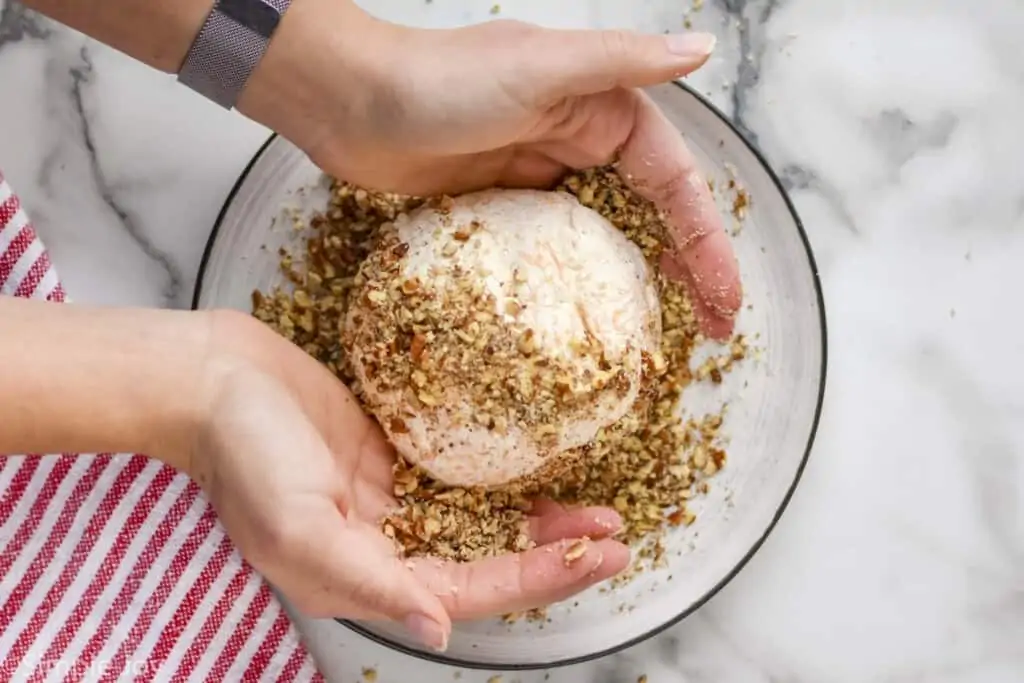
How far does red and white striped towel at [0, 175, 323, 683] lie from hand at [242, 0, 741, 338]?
0.33 m

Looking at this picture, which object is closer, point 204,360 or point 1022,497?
point 204,360

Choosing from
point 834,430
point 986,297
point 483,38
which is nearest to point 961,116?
point 986,297

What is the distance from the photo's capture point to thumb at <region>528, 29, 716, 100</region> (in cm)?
89

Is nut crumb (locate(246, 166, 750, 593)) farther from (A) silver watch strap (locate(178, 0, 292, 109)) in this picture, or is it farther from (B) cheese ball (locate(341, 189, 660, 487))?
(A) silver watch strap (locate(178, 0, 292, 109))

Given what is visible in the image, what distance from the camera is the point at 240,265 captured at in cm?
106

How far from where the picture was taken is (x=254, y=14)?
3.08 feet

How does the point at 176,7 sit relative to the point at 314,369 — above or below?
above

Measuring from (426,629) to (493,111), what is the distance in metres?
0.43

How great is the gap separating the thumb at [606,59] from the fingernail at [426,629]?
1.45 ft

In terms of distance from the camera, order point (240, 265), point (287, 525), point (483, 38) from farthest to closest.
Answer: point (240, 265) < point (483, 38) < point (287, 525)

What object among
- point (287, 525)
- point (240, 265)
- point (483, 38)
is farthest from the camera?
point (240, 265)

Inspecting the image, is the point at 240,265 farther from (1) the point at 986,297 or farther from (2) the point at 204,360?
(1) the point at 986,297

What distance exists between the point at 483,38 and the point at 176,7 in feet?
0.89

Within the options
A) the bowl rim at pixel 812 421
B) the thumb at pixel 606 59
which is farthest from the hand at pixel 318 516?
the thumb at pixel 606 59
